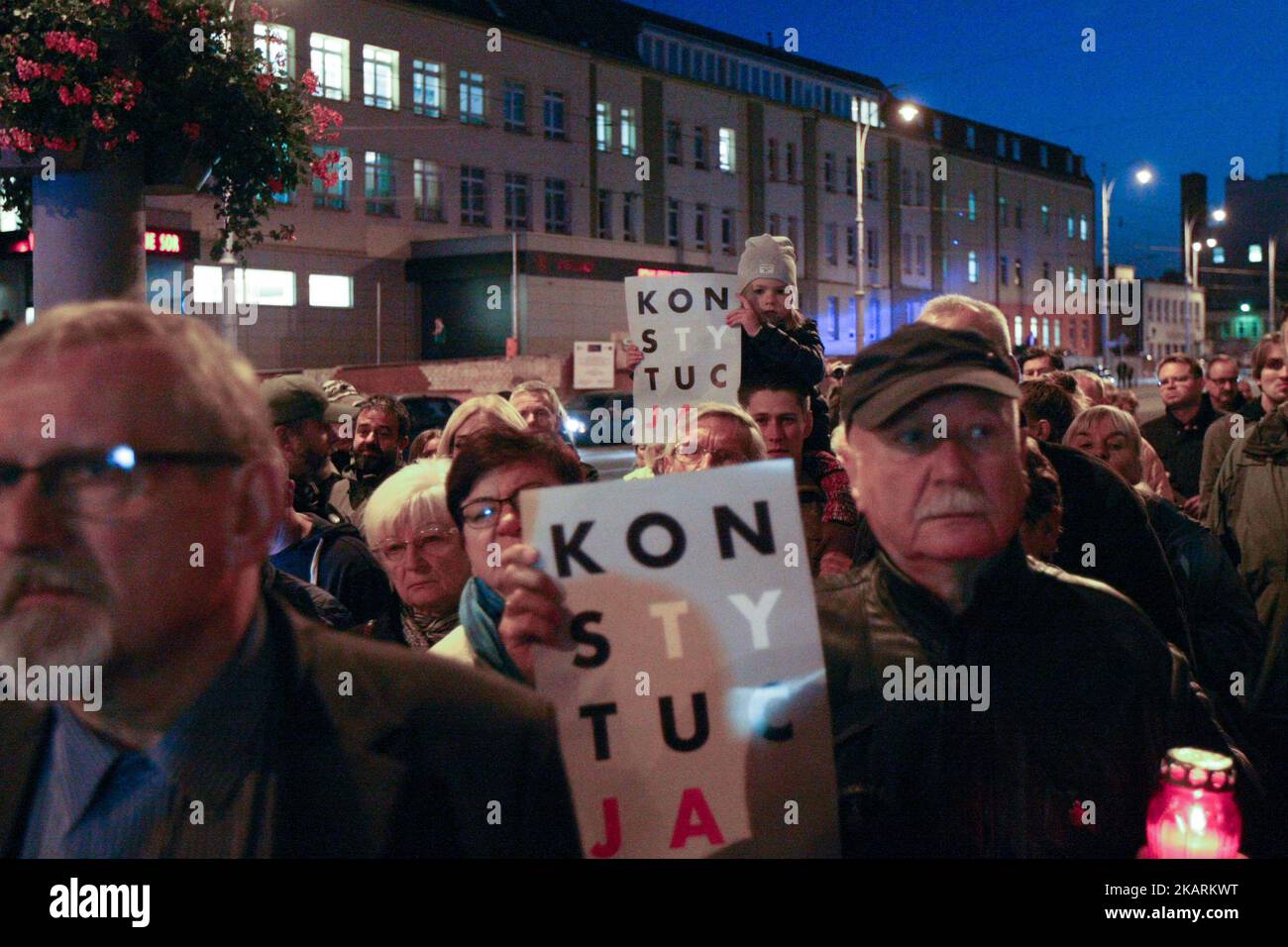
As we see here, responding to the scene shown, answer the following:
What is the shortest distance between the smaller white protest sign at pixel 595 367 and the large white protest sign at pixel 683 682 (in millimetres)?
31892

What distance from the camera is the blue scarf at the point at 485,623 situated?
2.73 meters

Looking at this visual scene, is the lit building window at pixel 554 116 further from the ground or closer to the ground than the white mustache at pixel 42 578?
further from the ground

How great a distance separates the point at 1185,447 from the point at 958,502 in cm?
795

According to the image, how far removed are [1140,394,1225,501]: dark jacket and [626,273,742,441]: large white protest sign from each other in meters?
4.58

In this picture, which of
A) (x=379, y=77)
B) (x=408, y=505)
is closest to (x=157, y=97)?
(x=408, y=505)

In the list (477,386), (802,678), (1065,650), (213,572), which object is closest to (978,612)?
(1065,650)

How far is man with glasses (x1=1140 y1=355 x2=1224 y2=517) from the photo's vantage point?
9.56m

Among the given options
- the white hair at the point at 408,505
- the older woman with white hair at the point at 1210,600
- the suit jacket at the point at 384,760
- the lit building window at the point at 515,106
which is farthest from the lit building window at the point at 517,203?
the suit jacket at the point at 384,760

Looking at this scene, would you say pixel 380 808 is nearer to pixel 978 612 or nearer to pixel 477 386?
pixel 978 612

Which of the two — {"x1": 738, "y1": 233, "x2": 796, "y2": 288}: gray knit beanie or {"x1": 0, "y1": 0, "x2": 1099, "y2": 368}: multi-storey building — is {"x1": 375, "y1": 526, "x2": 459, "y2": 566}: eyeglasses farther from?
{"x1": 0, "y1": 0, "x2": 1099, "y2": 368}: multi-storey building

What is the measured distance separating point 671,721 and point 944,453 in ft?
1.99

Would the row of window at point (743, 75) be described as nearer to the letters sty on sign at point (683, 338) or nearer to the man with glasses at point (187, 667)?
the letters sty on sign at point (683, 338)

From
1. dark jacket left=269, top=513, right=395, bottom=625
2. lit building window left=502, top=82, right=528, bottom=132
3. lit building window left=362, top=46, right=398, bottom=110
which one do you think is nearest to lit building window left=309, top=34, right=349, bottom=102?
lit building window left=362, top=46, right=398, bottom=110

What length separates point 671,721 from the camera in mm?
2297
